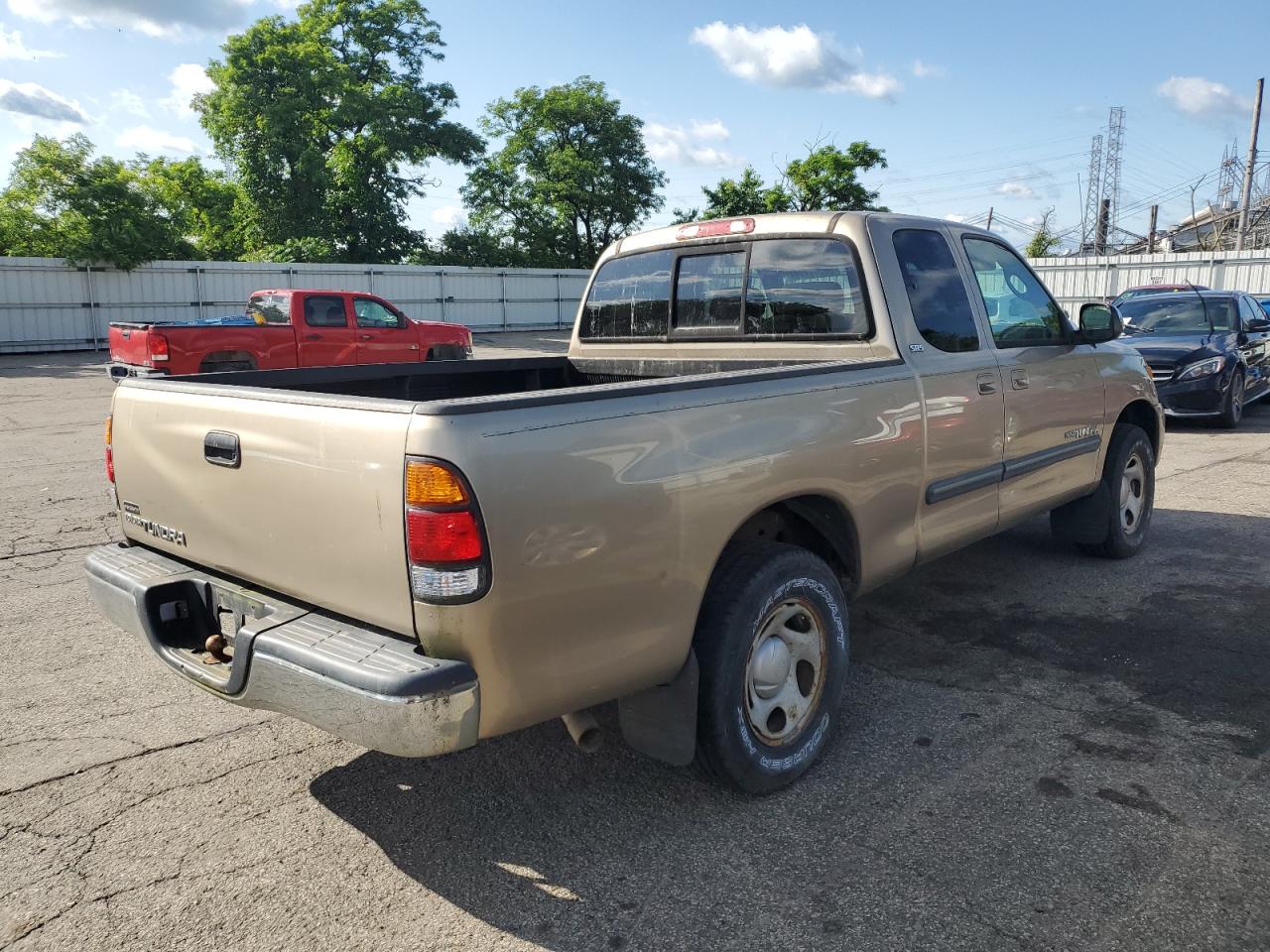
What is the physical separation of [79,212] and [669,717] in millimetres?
28466

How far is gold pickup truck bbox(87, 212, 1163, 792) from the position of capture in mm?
2383

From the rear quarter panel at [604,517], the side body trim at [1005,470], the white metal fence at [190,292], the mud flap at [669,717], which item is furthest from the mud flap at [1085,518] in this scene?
the white metal fence at [190,292]

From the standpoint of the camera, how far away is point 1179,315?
12.7 m

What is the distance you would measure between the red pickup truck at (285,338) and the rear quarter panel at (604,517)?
10649mm

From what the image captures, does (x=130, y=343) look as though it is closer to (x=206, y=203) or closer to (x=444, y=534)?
(x=444, y=534)

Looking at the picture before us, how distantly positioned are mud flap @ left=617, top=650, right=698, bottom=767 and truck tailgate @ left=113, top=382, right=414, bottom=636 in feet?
2.85

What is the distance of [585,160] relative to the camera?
149 ft

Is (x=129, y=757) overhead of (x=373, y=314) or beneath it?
beneath

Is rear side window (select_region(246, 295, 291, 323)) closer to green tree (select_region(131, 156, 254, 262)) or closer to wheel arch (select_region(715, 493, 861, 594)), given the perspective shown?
wheel arch (select_region(715, 493, 861, 594))

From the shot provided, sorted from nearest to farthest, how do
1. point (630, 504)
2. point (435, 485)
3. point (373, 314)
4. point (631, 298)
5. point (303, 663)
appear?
point (435, 485) → point (303, 663) → point (630, 504) → point (631, 298) → point (373, 314)

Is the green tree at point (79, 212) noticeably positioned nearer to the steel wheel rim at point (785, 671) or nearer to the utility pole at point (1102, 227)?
the steel wheel rim at point (785, 671)

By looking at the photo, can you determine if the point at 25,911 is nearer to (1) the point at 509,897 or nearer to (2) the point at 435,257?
(1) the point at 509,897

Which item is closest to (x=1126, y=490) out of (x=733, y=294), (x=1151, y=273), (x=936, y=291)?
(x=936, y=291)

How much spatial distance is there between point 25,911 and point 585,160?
4578cm
